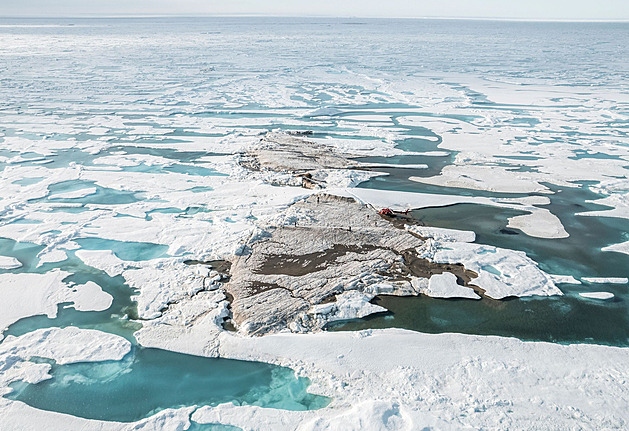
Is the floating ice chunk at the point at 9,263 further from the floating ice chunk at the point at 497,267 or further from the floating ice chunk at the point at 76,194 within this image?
the floating ice chunk at the point at 497,267

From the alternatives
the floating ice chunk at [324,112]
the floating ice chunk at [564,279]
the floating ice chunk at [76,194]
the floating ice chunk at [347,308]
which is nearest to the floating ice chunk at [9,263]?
the floating ice chunk at [76,194]

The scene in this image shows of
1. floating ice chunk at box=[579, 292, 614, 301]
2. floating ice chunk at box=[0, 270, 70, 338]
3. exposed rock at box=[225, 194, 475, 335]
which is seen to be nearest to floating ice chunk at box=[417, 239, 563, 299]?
exposed rock at box=[225, 194, 475, 335]

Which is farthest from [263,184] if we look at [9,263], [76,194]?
[9,263]

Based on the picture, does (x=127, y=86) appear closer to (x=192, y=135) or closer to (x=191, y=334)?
(x=192, y=135)

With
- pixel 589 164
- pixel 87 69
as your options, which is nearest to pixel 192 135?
pixel 589 164

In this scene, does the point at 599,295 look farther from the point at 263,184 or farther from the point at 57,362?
the point at 57,362

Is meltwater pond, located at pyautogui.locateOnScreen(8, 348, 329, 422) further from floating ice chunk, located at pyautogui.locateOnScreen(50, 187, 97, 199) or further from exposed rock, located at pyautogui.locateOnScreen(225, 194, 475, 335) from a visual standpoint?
floating ice chunk, located at pyautogui.locateOnScreen(50, 187, 97, 199)
